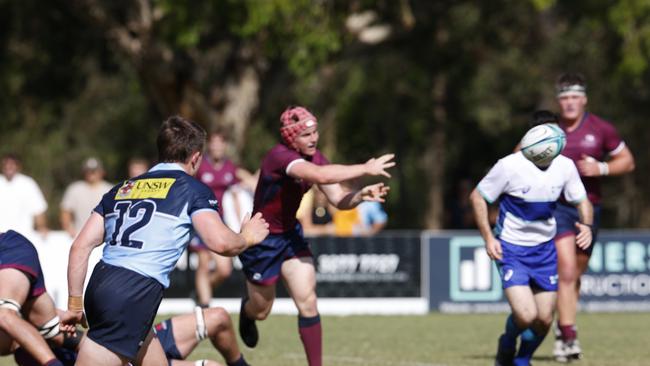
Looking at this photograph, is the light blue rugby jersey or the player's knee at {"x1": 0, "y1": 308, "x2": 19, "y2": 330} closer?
the light blue rugby jersey

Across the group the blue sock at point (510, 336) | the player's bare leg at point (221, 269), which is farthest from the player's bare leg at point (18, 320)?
the player's bare leg at point (221, 269)

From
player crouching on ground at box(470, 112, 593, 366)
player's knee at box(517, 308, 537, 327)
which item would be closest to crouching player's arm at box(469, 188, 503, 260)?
player crouching on ground at box(470, 112, 593, 366)

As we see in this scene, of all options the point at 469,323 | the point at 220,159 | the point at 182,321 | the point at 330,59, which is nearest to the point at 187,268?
the point at 220,159

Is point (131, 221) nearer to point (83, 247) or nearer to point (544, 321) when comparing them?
point (83, 247)

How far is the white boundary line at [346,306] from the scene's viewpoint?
61.0 ft

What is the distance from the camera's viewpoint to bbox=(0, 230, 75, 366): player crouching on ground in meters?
7.77

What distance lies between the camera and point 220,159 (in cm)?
1595

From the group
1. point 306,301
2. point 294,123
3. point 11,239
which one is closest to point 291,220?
point 306,301

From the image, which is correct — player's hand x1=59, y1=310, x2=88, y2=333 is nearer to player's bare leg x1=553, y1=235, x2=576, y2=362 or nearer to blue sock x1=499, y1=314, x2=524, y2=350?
blue sock x1=499, y1=314, x2=524, y2=350

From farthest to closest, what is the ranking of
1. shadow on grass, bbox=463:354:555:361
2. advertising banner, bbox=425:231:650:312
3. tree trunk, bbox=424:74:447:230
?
tree trunk, bbox=424:74:447:230 < advertising banner, bbox=425:231:650:312 < shadow on grass, bbox=463:354:555:361

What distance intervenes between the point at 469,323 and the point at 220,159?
142 inches

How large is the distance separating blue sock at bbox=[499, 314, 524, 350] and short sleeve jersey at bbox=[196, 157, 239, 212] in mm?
6400

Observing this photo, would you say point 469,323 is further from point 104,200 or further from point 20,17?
point 20,17

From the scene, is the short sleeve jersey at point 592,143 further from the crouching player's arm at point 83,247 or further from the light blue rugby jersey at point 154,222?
the crouching player's arm at point 83,247
